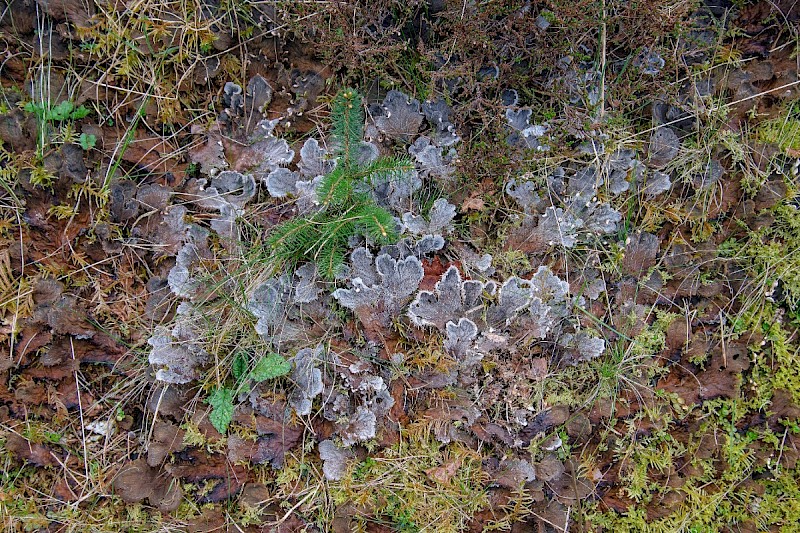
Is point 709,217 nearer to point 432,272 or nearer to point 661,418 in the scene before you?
point 661,418

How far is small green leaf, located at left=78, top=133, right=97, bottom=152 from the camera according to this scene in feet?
11.6

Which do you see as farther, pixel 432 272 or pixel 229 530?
pixel 432 272

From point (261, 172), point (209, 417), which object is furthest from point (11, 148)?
point (209, 417)

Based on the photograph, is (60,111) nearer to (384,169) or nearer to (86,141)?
(86,141)

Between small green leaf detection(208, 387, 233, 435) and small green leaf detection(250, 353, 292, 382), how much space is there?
8.0 inches

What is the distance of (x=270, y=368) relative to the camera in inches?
132

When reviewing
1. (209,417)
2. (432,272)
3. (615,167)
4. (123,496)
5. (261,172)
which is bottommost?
(123,496)

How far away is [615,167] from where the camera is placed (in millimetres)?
3770

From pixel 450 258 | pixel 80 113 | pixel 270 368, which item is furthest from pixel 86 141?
pixel 450 258

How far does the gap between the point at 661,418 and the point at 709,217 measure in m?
1.44

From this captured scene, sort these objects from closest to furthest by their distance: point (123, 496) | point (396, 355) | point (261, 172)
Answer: point (123, 496) < point (396, 355) < point (261, 172)

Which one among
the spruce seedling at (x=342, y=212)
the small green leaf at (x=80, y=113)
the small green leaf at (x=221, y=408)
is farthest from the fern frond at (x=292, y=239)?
the small green leaf at (x=80, y=113)

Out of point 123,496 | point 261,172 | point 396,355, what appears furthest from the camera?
point 261,172

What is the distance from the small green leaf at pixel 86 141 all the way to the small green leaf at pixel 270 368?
1822 mm
